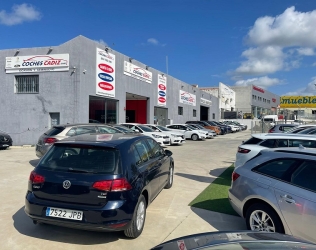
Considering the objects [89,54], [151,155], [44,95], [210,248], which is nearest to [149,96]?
[89,54]

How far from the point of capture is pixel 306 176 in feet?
12.0

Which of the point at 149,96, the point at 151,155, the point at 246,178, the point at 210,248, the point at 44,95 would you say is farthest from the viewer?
the point at 149,96

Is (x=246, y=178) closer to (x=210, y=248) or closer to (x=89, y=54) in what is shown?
(x=210, y=248)

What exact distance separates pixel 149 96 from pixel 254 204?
21.8 metres

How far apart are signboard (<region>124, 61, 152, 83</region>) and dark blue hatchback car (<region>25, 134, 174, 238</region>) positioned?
693 inches

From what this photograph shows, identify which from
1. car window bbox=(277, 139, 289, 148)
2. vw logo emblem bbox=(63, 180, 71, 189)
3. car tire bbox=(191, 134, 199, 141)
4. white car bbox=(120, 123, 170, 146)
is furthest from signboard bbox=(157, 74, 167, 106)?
vw logo emblem bbox=(63, 180, 71, 189)

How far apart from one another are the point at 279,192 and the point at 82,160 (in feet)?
9.42

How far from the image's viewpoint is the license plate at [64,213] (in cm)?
365

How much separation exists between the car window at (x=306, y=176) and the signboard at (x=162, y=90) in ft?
77.5

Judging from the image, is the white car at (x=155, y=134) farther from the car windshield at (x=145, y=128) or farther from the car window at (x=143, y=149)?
the car window at (x=143, y=149)

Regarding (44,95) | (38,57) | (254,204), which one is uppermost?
(38,57)

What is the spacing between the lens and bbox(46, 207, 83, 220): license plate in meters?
3.65

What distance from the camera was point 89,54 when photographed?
17.5 m

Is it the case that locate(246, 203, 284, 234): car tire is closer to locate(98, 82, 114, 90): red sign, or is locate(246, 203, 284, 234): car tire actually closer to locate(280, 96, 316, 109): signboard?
locate(98, 82, 114, 90): red sign
